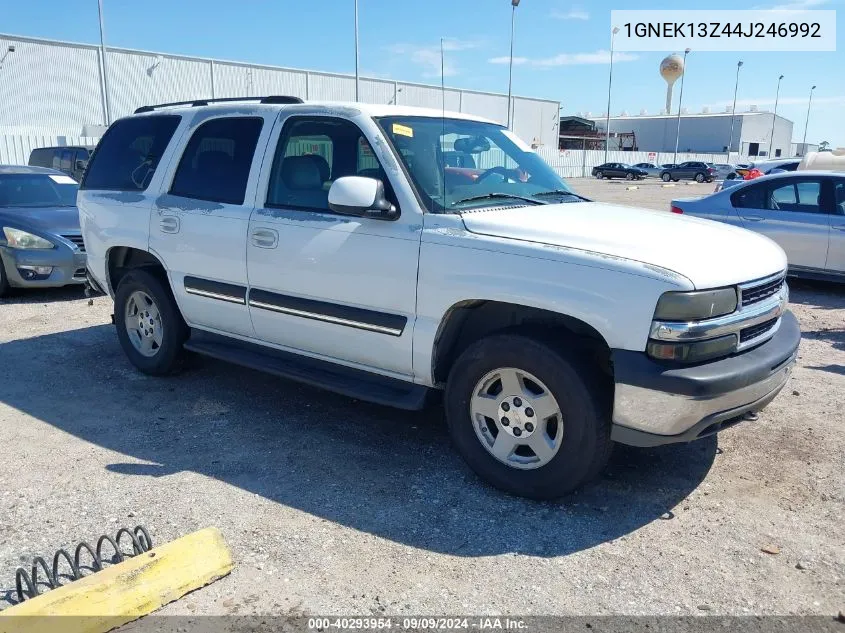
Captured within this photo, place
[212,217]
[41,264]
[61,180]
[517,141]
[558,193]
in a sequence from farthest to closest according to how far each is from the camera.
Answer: [61,180] → [41,264] → [517,141] → [212,217] → [558,193]

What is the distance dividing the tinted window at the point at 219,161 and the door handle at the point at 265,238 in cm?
33

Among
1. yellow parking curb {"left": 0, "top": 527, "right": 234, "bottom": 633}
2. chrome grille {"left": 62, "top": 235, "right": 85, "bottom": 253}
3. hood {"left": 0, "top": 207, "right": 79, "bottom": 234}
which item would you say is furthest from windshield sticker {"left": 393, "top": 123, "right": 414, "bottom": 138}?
chrome grille {"left": 62, "top": 235, "right": 85, "bottom": 253}

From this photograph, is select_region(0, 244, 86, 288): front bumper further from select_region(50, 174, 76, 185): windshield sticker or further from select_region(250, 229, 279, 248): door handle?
select_region(250, 229, 279, 248): door handle

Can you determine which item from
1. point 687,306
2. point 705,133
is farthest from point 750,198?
point 705,133

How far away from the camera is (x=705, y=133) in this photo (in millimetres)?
88625

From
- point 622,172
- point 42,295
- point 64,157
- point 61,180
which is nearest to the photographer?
point 42,295

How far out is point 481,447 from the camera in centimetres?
382

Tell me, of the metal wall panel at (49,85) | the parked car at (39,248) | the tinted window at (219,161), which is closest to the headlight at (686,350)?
the tinted window at (219,161)

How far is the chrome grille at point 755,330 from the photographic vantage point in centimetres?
351

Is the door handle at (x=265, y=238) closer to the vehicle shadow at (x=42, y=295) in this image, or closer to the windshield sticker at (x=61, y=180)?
the vehicle shadow at (x=42, y=295)

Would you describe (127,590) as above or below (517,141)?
below

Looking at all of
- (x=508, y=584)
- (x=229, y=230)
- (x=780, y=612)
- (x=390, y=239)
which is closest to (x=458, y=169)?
(x=390, y=239)

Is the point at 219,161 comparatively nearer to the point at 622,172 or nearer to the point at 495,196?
the point at 495,196

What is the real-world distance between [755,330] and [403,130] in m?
2.25
